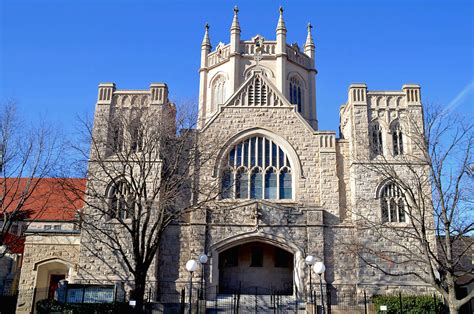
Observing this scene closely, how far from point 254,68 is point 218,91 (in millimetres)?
3508

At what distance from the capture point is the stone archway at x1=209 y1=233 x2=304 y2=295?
2545 cm

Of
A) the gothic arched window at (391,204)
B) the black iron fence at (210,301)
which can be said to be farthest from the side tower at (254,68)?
the black iron fence at (210,301)

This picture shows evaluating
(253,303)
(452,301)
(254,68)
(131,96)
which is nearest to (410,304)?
(452,301)

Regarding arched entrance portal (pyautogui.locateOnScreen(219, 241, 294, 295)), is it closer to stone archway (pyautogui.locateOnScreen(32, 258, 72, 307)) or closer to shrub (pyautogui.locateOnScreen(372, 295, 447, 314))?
shrub (pyautogui.locateOnScreen(372, 295, 447, 314))

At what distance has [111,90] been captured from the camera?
28672 millimetres

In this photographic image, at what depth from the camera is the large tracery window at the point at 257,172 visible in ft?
90.4

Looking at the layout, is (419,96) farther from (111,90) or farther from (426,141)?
(111,90)

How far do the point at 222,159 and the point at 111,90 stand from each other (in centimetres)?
774

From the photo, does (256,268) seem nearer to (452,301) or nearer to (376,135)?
(376,135)

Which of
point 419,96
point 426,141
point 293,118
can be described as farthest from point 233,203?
point 419,96

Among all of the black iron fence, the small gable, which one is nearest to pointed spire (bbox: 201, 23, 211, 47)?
the small gable

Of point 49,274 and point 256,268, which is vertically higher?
point 256,268

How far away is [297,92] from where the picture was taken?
3947 cm

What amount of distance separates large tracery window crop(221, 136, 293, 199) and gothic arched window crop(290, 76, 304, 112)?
11.4m
